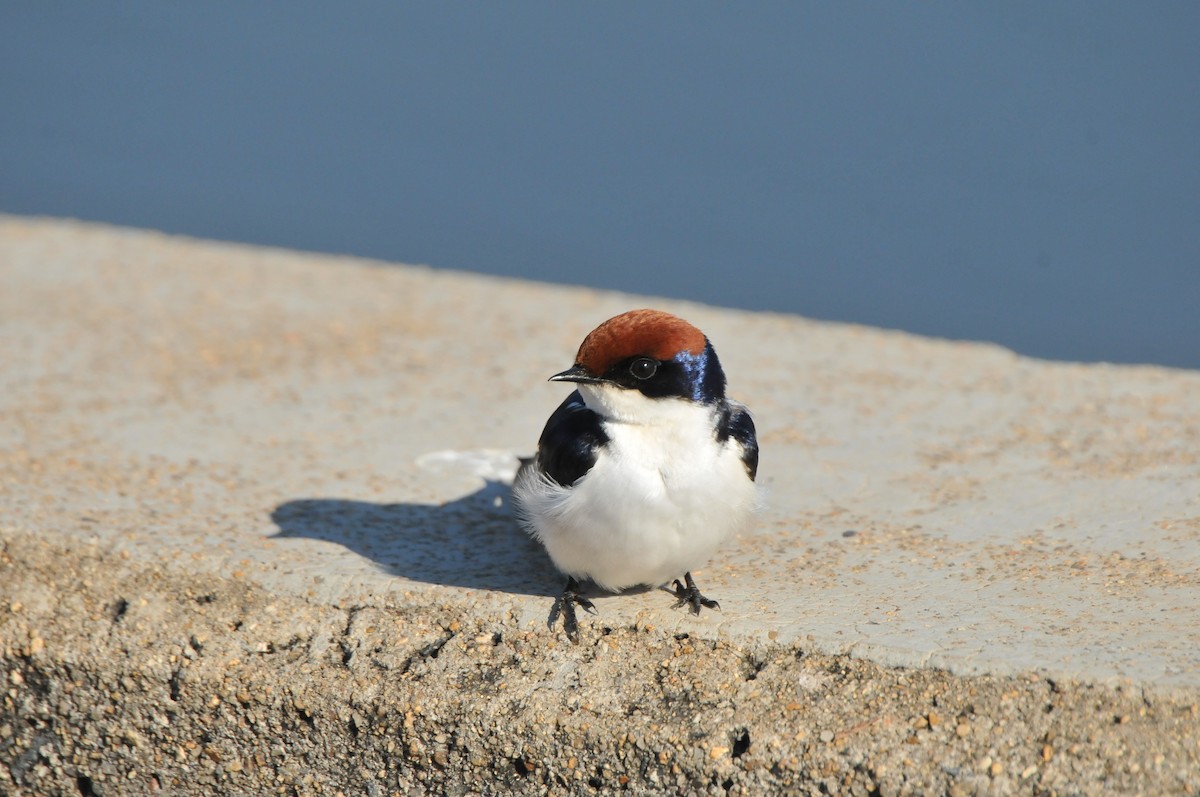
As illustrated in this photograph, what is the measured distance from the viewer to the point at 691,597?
3510mm

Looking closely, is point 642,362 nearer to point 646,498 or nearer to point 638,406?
point 638,406

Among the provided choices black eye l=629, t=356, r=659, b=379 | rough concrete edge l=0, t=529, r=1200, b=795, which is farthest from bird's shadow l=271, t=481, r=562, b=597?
black eye l=629, t=356, r=659, b=379

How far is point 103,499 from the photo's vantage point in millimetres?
4301

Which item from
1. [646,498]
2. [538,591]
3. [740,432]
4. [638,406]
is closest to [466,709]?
[538,591]

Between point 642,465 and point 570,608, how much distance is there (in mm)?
445

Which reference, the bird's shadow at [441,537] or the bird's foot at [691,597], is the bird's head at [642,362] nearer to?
the bird's foot at [691,597]

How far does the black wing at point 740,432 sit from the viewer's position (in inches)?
135

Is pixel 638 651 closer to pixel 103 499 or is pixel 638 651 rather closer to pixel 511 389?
pixel 103 499

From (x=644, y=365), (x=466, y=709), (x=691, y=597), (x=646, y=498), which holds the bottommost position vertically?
(x=466, y=709)

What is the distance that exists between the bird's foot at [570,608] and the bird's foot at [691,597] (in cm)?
24

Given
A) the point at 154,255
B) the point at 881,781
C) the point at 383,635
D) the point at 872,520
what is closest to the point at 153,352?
the point at 154,255

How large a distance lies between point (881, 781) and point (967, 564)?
43.8 inches

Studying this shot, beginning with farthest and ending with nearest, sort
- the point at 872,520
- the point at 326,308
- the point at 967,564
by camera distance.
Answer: the point at 326,308
the point at 872,520
the point at 967,564

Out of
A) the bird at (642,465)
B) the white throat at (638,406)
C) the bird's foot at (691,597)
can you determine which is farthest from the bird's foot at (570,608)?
the white throat at (638,406)
